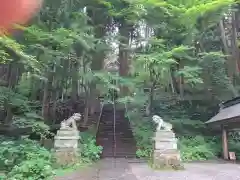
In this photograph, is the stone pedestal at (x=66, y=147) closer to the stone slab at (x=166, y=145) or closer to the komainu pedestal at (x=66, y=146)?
the komainu pedestal at (x=66, y=146)

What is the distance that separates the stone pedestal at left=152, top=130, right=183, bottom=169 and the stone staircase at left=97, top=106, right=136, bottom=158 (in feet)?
10.1

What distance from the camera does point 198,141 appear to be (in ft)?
47.8

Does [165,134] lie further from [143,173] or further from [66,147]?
[66,147]

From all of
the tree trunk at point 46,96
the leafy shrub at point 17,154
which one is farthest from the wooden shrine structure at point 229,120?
the tree trunk at point 46,96

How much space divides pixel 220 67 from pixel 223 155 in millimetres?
5569

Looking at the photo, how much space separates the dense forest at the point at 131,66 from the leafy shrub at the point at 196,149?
0.05 meters

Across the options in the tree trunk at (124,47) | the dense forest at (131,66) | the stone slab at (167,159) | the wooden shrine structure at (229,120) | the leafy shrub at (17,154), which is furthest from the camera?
the tree trunk at (124,47)

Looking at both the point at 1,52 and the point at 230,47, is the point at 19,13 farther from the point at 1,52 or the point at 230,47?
the point at 230,47

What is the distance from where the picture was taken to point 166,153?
33.8 ft

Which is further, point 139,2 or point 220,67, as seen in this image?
point 220,67

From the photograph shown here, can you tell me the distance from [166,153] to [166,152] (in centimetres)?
3

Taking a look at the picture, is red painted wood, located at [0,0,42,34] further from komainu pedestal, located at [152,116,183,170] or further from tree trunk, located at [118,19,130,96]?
tree trunk, located at [118,19,130,96]

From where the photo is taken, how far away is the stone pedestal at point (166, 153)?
33.6ft

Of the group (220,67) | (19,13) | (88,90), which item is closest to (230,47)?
(220,67)
